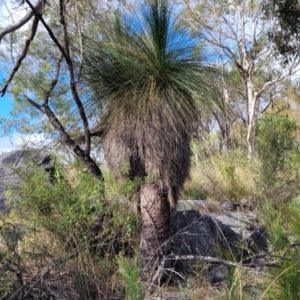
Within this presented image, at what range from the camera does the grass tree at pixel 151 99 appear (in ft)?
14.8

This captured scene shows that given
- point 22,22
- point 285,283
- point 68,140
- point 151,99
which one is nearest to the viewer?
point 285,283

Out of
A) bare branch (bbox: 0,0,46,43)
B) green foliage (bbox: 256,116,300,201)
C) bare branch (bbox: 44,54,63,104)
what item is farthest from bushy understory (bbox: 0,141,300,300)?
green foliage (bbox: 256,116,300,201)

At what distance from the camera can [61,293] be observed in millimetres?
3393

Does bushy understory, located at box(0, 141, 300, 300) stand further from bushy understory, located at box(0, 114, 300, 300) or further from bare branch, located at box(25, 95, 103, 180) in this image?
bare branch, located at box(25, 95, 103, 180)

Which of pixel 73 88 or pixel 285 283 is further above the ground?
pixel 73 88

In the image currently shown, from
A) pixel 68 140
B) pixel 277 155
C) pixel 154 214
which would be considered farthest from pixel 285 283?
pixel 277 155

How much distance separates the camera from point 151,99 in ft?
14.7

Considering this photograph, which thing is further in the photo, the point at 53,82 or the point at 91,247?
the point at 53,82

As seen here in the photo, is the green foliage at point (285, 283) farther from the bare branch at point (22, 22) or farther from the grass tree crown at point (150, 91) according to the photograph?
the bare branch at point (22, 22)

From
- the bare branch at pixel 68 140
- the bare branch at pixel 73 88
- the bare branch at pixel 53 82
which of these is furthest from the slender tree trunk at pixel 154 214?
the bare branch at pixel 53 82

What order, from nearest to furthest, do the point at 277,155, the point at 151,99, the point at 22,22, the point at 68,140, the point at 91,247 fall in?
the point at 22,22
the point at 91,247
the point at 151,99
the point at 68,140
the point at 277,155

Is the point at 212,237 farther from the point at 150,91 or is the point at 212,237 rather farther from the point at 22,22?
the point at 22,22

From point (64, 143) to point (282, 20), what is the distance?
665cm

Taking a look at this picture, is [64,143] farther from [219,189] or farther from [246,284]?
[219,189]
